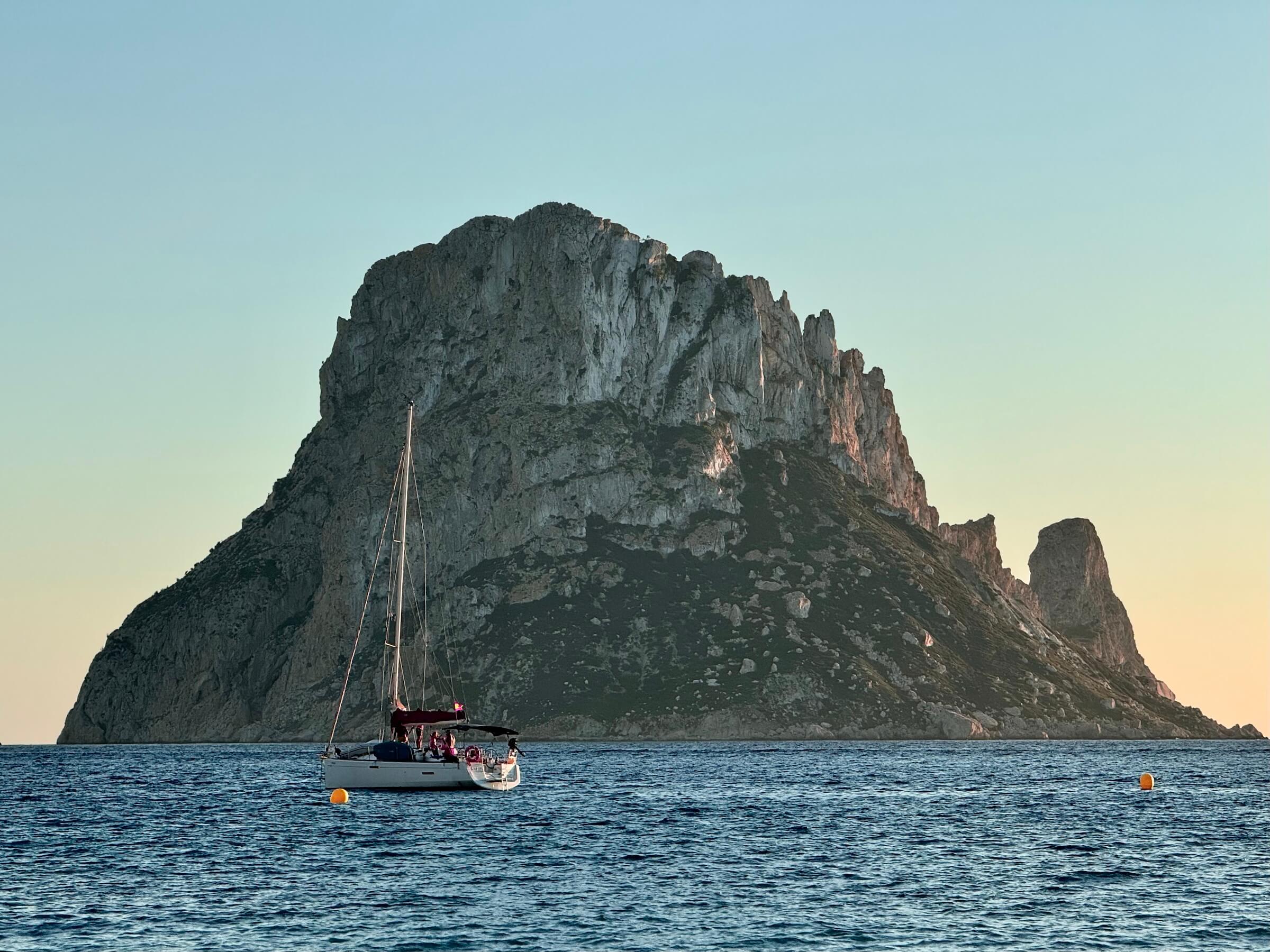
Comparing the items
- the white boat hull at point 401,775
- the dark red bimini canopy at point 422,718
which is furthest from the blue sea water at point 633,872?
the dark red bimini canopy at point 422,718

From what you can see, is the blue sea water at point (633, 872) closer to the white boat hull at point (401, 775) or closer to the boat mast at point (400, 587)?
the white boat hull at point (401, 775)

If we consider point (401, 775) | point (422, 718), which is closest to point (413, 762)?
point (401, 775)

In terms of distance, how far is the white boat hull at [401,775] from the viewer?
135 metres

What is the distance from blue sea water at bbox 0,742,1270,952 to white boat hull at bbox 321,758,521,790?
2.14 meters

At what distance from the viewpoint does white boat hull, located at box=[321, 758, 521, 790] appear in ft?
444

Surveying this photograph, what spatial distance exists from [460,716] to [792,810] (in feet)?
97.5

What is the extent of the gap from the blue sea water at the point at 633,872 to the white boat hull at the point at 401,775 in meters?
2.14

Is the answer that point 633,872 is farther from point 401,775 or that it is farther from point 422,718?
point 422,718

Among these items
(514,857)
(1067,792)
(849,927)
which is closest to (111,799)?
(514,857)

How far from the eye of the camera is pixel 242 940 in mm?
61812

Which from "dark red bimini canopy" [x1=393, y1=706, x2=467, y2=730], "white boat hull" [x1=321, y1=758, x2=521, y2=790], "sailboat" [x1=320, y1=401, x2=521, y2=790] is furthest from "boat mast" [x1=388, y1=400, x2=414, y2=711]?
"white boat hull" [x1=321, y1=758, x2=521, y2=790]

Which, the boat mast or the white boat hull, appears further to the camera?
the boat mast

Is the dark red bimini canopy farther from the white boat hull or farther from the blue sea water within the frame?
the blue sea water

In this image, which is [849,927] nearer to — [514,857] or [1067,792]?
[514,857]
